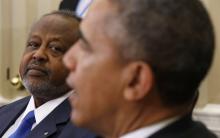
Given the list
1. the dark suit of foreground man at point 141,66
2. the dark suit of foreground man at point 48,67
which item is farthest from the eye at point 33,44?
the dark suit of foreground man at point 141,66

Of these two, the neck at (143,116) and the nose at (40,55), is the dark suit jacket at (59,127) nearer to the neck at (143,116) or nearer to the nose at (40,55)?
the nose at (40,55)

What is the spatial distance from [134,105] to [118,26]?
0.52 feet

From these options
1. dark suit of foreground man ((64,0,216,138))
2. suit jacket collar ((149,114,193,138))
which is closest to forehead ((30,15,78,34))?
dark suit of foreground man ((64,0,216,138))

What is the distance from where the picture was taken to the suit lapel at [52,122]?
5.44 ft

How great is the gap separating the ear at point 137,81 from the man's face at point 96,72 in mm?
Answer: 15

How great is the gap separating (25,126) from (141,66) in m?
0.98

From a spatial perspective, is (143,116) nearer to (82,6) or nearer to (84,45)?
(84,45)

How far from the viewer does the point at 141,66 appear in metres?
0.89

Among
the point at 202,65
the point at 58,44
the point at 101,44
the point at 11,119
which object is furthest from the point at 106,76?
the point at 11,119

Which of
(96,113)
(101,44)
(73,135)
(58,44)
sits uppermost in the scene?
→ (101,44)

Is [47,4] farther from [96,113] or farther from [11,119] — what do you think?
[96,113]

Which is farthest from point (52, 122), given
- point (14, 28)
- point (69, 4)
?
point (14, 28)

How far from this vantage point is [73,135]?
160cm

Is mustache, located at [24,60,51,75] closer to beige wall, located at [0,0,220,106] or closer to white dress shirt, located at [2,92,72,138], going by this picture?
white dress shirt, located at [2,92,72,138]
